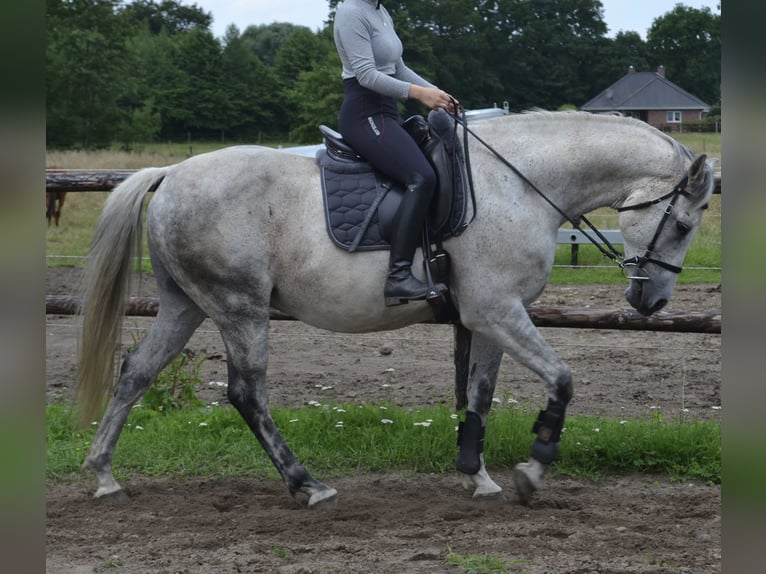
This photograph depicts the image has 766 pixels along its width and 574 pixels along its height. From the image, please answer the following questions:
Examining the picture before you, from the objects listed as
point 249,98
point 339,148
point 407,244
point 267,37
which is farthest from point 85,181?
point 267,37

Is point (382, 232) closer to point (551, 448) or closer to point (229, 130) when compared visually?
point (551, 448)

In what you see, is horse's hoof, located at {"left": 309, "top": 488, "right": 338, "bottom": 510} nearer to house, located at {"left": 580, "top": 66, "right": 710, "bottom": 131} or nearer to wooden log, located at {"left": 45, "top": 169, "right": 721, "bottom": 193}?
wooden log, located at {"left": 45, "top": 169, "right": 721, "bottom": 193}

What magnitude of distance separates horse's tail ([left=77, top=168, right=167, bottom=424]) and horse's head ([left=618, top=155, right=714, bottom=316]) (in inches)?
104

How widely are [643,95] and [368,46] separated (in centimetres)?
5623

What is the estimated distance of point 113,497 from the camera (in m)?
4.93

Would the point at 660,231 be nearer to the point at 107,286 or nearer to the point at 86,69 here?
the point at 107,286

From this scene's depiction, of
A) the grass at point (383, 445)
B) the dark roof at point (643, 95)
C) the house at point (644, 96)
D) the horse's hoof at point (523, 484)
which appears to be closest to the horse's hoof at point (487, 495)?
the horse's hoof at point (523, 484)

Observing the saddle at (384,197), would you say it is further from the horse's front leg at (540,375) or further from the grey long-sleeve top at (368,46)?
the horse's front leg at (540,375)

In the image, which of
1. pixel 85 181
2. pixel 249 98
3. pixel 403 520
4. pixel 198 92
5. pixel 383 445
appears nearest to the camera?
pixel 403 520

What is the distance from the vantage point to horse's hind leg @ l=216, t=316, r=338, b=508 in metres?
4.78

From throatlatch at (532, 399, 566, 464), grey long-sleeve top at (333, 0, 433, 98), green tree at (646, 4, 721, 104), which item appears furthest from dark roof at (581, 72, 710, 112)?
throatlatch at (532, 399, 566, 464)

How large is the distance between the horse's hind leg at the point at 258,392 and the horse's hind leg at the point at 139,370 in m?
0.38

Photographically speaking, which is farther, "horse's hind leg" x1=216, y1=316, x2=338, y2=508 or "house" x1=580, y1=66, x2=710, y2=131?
"house" x1=580, y1=66, x2=710, y2=131

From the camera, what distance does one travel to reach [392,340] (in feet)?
29.3
